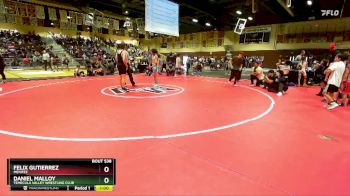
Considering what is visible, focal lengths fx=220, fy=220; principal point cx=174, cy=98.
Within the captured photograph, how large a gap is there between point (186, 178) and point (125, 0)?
19.8 meters

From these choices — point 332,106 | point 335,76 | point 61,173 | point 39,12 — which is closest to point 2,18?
point 39,12

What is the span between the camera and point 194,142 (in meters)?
3.41

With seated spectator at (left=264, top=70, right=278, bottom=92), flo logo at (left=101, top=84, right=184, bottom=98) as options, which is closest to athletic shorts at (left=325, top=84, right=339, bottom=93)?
seated spectator at (left=264, top=70, right=278, bottom=92)

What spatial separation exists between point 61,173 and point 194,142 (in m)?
1.98

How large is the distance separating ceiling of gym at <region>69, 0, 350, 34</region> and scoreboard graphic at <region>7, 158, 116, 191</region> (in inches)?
618

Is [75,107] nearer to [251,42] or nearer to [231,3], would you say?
[231,3]

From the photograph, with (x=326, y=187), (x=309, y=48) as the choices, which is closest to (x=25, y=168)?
(x=326, y=187)

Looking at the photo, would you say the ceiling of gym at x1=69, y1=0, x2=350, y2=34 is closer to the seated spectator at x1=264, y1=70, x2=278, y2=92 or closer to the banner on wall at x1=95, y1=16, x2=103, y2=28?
the banner on wall at x1=95, y1=16, x2=103, y2=28

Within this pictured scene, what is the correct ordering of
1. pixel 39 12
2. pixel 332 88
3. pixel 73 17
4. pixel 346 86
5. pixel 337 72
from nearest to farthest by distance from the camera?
pixel 337 72, pixel 332 88, pixel 346 86, pixel 39 12, pixel 73 17

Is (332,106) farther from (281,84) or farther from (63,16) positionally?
(63,16)

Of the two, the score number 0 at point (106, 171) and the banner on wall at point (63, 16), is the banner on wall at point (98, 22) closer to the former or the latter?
the banner on wall at point (63, 16)

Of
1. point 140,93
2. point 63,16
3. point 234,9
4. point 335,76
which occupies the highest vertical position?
point 234,9

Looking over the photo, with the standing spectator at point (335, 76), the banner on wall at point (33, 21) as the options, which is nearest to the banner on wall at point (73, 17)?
the banner on wall at point (33, 21)

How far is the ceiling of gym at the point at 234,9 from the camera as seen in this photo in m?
18.9
